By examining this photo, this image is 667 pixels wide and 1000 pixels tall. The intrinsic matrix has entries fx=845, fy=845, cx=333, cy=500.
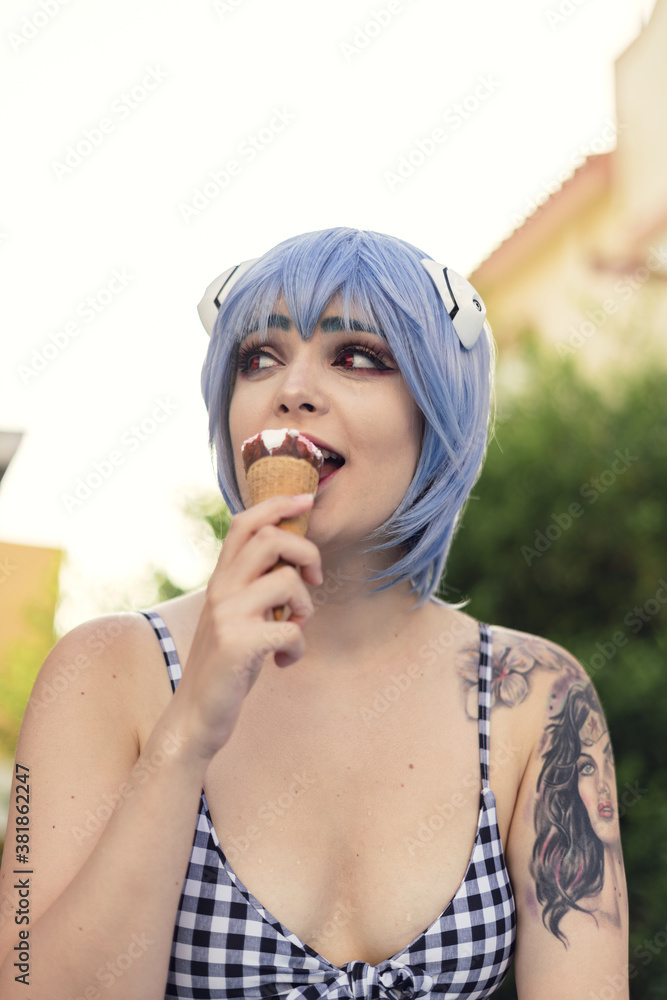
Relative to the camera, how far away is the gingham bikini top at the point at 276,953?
6.04 feet

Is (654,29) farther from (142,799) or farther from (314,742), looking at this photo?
(142,799)

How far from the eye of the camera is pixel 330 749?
217cm

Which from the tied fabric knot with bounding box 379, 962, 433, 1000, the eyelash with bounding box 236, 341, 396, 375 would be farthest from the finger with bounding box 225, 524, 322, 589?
the tied fabric knot with bounding box 379, 962, 433, 1000

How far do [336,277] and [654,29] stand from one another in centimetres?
753

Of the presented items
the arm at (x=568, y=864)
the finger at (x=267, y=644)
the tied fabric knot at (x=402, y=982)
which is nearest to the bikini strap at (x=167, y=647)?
the finger at (x=267, y=644)

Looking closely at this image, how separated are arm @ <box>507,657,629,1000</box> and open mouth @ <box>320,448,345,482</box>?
0.92m

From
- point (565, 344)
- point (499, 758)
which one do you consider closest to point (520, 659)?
point (499, 758)

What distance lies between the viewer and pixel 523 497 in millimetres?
3910

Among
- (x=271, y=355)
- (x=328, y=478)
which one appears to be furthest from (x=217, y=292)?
(x=328, y=478)

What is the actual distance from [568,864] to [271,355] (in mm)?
1470

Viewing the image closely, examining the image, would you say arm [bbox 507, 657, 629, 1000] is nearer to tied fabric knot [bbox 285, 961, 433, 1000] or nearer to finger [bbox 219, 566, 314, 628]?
tied fabric knot [bbox 285, 961, 433, 1000]

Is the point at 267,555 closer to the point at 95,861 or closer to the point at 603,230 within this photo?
the point at 95,861

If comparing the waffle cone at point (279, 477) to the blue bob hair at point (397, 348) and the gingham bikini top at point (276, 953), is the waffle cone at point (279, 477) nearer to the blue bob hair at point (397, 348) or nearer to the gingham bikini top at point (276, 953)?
the blue bob hair at point (397, 348)

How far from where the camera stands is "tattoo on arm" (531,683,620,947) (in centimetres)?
208
